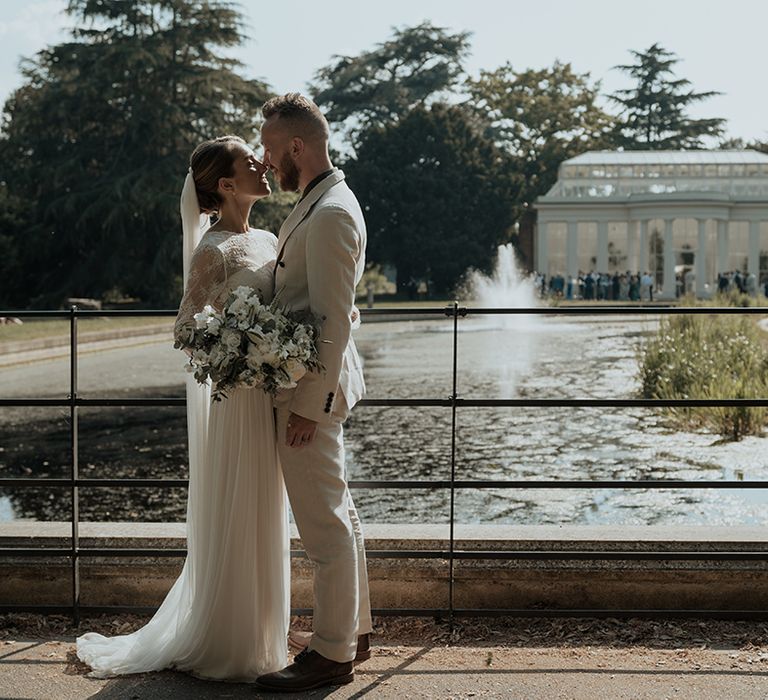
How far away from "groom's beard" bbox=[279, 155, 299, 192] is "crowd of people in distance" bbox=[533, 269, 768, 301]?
47.1 meters

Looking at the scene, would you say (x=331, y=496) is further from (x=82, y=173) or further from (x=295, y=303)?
(x=82, y=173)

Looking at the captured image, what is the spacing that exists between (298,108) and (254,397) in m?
0.97

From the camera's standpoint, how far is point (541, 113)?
226ft

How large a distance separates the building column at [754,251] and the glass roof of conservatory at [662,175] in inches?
70.6

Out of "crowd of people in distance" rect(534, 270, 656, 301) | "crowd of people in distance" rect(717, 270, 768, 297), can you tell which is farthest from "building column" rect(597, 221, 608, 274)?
"crowd of people in distance" rect(717, 270, 768, 297)

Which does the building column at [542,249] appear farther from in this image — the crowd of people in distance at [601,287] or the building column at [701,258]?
the building column at [701,258]

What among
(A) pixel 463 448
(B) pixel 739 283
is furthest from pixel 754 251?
(A) pixel 463 448

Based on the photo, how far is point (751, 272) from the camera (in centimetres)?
6109

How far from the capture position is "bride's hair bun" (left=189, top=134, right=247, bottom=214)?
3.64 meters

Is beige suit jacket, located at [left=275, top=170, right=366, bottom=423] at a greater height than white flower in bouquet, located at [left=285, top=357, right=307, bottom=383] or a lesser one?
greater

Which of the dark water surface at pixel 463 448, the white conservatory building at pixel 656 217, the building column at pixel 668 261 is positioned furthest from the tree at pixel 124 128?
the building column at pixel 668 261

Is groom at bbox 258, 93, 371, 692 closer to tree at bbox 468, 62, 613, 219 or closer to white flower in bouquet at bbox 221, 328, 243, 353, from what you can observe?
white flower in bouquet at bbox 221, 328, 243, 353

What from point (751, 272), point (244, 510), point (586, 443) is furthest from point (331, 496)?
point (751, 272)

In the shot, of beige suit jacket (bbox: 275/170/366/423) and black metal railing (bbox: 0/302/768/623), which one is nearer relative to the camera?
beige suit jacket (bbox: 275/170/366/423)
